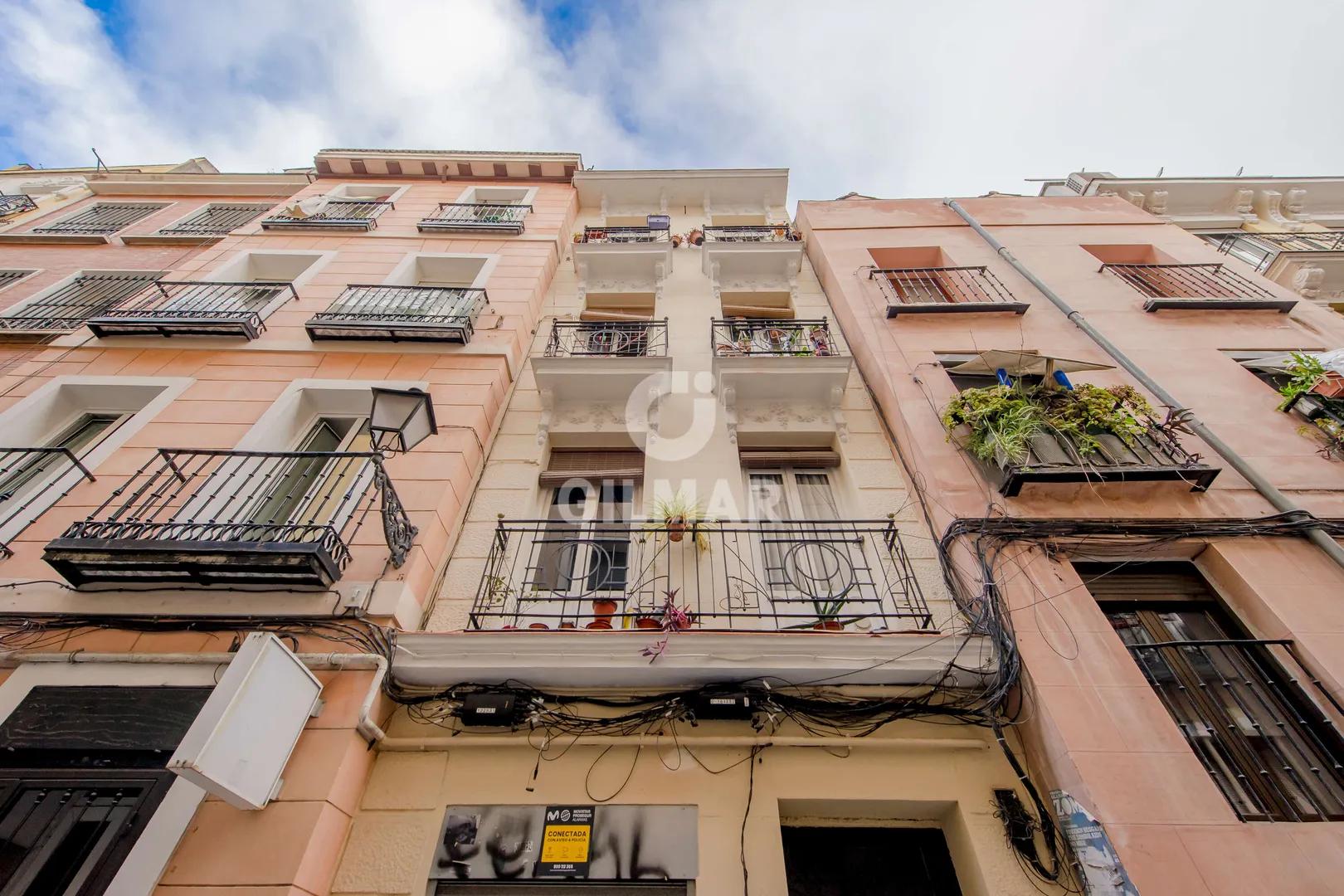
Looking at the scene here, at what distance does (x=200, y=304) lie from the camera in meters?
7.80

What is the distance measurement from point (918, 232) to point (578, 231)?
7360 millimetres

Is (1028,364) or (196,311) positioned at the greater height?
(196,311)

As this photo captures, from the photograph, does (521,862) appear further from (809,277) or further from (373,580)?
(809,277)

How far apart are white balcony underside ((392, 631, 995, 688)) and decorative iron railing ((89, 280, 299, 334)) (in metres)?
6.03

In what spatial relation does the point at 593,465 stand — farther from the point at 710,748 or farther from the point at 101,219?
the point at 101,219

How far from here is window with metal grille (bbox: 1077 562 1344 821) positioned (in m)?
3.82

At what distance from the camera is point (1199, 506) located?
17.2 feet

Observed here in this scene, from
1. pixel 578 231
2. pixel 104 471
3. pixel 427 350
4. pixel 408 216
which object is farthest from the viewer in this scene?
pixel 578 231

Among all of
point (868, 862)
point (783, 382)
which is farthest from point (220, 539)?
point (783, 382)

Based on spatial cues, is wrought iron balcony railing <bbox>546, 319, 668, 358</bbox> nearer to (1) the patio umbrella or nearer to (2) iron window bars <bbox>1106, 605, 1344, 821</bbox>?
(1) the patio umbrella

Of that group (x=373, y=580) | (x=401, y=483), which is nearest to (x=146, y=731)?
(x=373, y=580)

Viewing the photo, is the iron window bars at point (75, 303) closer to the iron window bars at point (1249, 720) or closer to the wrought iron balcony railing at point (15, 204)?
the wrought iron balcony railing at point (15, 204)

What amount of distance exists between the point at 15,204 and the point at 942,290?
69.2 ft

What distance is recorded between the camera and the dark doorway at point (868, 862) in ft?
12.7
